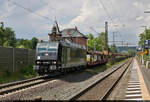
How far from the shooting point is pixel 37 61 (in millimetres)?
18250

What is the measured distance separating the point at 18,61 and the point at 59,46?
4826 millimetres

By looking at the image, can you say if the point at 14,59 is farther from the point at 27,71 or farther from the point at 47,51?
the point at 47,51

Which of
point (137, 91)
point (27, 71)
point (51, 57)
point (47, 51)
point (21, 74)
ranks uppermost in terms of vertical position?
point (47, 51)

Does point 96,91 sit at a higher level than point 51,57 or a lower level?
lower

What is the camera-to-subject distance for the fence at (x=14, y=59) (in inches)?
707

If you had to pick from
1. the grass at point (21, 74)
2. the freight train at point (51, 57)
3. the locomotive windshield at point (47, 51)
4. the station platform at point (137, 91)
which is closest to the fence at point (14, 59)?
the grass at point (21, 74)

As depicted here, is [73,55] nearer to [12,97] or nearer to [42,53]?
[42,53]

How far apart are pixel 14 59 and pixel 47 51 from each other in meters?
3.58

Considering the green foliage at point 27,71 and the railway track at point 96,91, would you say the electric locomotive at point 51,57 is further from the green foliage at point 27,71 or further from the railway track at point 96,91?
the railway track at point 96,91

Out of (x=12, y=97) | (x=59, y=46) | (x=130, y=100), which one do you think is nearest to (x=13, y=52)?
(x=59, y=46)

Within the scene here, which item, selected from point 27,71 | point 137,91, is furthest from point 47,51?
point 137,91

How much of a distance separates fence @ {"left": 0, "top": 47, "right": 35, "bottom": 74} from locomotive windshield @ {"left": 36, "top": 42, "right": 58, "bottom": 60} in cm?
266

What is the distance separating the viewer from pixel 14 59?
19859 mm

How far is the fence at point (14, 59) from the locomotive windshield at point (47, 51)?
266cm
